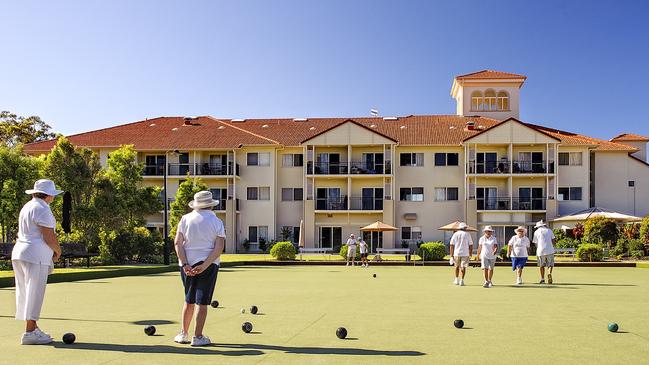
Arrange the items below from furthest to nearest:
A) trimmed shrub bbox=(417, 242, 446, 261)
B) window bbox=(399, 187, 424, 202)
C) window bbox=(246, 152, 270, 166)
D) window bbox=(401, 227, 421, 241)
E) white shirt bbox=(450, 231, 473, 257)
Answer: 1. window bbox=(246, 152, 270, 166)
2. window bbox=(399, 187, 424, 202)
3. window bbox=(401, 227, 421, 241)
4. trimmed shrub bbox=(417, 242, 446, 261)
5. white shirt bbox=(450, 231, 473, 257)

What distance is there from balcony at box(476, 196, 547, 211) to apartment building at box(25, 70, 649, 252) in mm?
70

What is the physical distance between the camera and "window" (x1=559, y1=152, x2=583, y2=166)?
53.6 m

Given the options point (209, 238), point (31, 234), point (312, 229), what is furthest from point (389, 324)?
point (312, 229)

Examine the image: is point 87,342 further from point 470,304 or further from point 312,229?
point 312,229

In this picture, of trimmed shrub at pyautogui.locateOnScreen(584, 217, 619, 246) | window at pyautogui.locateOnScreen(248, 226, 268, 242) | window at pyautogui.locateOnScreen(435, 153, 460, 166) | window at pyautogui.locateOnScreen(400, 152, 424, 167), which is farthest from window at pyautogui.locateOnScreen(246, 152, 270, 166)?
trimmed shrub at pyautogui.locateOnScreen(584, 217, 619, 246)

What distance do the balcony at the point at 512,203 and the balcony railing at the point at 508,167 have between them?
1.89 meters

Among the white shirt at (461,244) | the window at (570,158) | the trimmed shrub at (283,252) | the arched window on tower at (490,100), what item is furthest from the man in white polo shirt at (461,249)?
the arched window on tower at (490,100)

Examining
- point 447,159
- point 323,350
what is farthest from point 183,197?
point 323,350

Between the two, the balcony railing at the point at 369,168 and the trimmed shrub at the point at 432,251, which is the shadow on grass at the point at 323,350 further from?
the balcony railing at the point at 369,168

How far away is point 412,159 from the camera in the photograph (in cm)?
5378

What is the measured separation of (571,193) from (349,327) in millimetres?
46888

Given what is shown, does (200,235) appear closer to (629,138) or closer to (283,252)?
(283,252)

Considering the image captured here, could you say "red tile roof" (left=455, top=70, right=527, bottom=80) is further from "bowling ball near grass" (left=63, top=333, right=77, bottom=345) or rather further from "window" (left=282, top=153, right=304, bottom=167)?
"bowling ball near grass" (left=63, top=333, right=77, bottom=345)

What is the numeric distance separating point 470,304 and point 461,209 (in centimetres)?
4027
